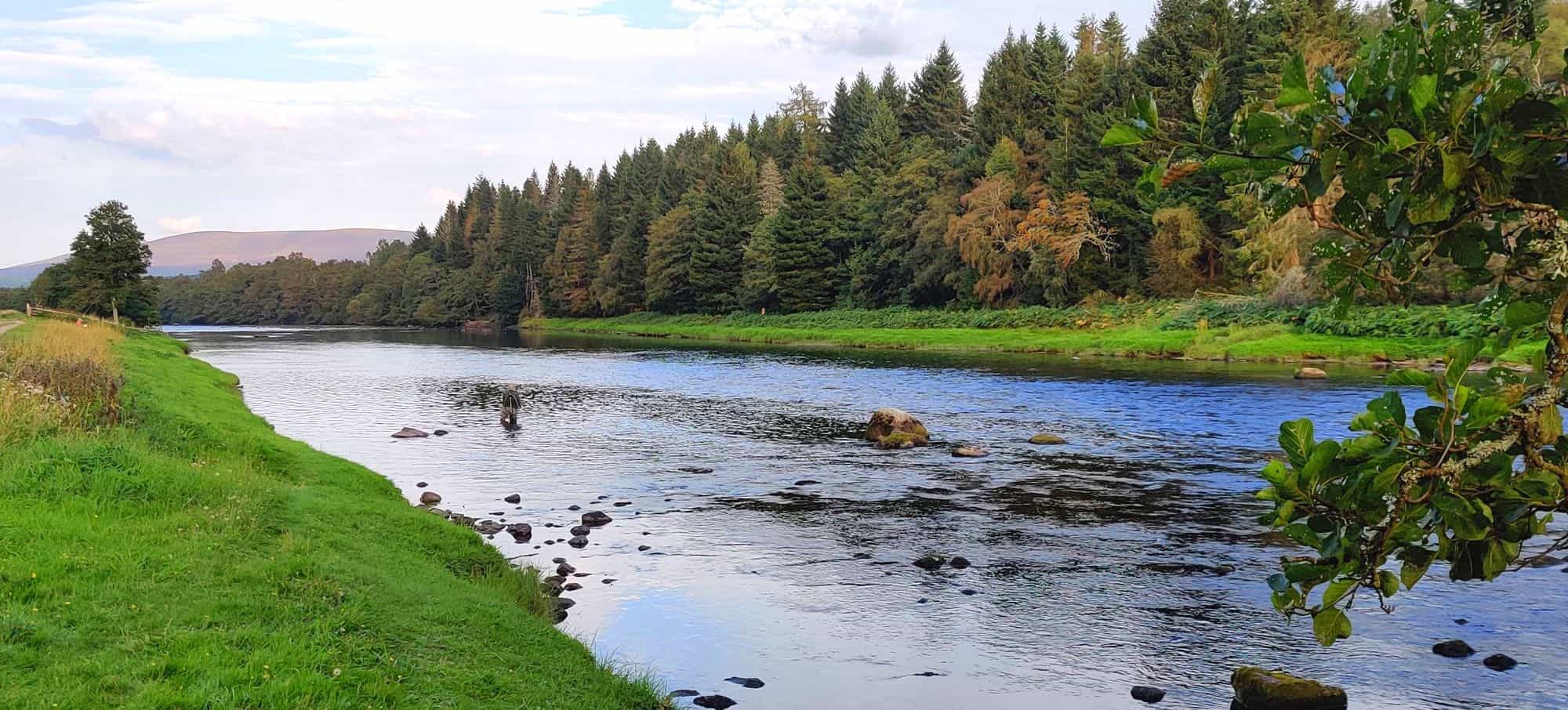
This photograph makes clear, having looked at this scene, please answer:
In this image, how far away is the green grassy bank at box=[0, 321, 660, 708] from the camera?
327 inches

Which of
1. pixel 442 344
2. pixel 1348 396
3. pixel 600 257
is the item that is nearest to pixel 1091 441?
pixel 1348 396

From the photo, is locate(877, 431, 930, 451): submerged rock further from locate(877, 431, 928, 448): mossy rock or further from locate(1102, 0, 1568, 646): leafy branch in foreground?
locate(1102, 0, 1568, 646): leafy branch in foreground

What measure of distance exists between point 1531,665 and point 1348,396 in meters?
27.0

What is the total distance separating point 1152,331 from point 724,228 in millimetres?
60989

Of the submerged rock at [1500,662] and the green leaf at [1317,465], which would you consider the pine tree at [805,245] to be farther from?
the green leaf at [1317,465]

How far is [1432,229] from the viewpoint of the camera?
3.73m

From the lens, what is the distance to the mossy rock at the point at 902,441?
3070 centimetres

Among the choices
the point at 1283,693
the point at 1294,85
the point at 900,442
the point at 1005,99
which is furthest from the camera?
the point at 1005,99

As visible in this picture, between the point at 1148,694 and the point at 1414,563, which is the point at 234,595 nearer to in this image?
the point at 1148,694

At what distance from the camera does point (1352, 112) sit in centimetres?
363

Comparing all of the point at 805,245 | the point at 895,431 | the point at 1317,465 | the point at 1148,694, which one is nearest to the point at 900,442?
the point at 895,431

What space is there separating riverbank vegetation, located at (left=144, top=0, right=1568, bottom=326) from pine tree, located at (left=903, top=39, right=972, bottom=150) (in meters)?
0.28

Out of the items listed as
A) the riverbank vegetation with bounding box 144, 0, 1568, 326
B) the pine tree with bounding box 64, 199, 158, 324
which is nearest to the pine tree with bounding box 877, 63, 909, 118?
the riverbank vegetation with bounding box 144, 0, 1568, 326

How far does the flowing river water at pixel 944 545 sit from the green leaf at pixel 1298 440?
873 cm
